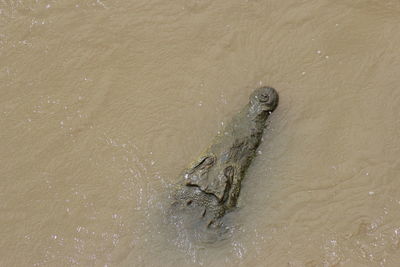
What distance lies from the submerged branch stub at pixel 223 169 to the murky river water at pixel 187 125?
0.16 meters

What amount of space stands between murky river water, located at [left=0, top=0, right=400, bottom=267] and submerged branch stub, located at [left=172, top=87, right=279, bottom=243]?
0.16 m

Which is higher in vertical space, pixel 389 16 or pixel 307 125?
pixel 389 16

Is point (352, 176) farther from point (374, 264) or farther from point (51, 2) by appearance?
point (51, 2)

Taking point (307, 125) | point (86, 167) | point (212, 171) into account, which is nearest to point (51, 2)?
point (86, 167)

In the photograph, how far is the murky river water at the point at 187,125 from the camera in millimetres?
4312

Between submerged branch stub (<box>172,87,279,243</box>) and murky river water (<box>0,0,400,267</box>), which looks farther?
murky river water (<box>0,0,400,267</box>)

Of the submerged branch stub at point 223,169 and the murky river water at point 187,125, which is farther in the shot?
the murky river water at point 187,125

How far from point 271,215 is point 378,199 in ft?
3.06

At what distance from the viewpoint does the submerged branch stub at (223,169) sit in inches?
159

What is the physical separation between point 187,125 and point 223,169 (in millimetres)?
688

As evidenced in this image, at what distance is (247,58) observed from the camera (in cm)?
461

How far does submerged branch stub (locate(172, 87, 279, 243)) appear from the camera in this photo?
4.04 m

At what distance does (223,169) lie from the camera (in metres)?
4.04

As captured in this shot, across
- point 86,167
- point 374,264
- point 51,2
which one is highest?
point 51,2
